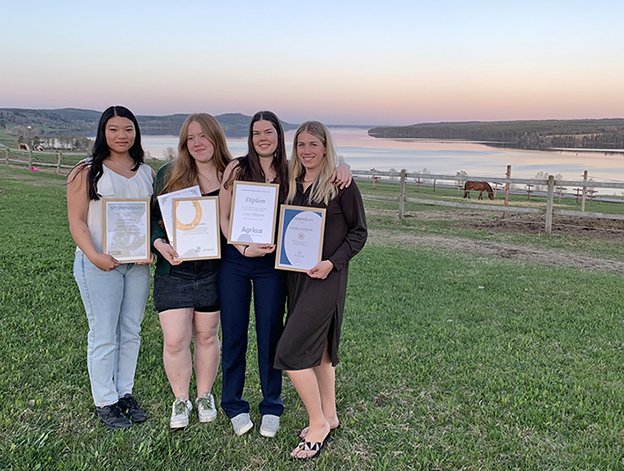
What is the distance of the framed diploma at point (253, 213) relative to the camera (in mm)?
2801

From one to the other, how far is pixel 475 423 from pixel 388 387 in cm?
74

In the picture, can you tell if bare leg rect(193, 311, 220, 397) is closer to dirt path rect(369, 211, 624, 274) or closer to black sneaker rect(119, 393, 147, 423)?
black sneaker rect(119, 393, 147, 423)

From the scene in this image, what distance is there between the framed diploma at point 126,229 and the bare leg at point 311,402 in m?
1.16

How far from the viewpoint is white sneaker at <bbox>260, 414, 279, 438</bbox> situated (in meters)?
3.03

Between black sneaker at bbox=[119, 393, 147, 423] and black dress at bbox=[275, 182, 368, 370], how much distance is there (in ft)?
3.46

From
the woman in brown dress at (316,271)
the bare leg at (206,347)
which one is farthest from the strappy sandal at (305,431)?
the bare leg at (206,347)

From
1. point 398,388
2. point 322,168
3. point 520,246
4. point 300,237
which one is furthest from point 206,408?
point 520,246

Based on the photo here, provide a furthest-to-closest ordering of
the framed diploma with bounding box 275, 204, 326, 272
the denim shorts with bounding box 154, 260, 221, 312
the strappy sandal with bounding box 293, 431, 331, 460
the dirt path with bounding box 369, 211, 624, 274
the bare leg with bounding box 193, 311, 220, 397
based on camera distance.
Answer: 1. the dirt path with bounding box 369, 211, 624, 274
2. the bare leg with bounding box 193, 311, 220, 397
3. the denim shorts with bounding box 154, 260, 221, 312
4. the strappy sandal with bounding box 293, 431, 331, 460
5. the framed diploma with bounding box 275, 204, 326, 272

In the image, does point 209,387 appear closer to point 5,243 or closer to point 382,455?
point 382,455

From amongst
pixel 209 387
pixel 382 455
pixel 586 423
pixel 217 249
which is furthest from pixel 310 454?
pixel 586 423

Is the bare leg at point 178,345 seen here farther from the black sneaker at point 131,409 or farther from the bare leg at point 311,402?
the bare leg at point 311,402

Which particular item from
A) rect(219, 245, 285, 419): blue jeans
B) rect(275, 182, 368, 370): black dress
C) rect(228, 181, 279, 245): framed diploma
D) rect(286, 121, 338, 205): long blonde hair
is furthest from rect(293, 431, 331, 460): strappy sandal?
rect(286, 121, 338, 205): long blonde hair

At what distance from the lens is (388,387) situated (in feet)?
12.4

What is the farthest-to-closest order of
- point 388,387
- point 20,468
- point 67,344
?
point 67,344, point 388,387, point 20,468
